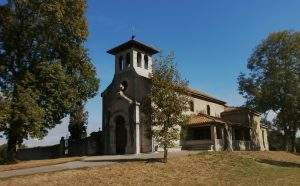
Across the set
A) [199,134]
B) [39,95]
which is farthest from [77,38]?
[199,134]

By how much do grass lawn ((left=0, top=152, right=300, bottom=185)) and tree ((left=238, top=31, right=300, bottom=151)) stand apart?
21019mm

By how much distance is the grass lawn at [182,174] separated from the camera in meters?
19.7

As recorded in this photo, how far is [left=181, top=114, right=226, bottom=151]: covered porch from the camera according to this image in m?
39.5

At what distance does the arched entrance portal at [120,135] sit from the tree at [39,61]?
544 cm

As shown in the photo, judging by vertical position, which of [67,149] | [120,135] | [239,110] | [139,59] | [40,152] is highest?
[139,59]

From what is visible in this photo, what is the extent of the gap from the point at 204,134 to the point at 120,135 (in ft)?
33.9

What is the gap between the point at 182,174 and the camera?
75.4ft

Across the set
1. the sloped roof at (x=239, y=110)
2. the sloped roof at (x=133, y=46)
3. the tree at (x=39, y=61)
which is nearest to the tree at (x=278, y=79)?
the sloped roof at (x=239, y=110)

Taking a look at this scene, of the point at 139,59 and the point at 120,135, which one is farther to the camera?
the point at 139,59

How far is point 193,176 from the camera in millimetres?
22594

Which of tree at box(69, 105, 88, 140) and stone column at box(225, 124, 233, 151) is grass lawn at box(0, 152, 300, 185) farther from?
tree at box(69, 105, 88, 140)

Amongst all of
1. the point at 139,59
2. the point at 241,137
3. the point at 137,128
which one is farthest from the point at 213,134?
the point at 139,59

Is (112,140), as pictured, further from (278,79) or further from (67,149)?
(278,79)

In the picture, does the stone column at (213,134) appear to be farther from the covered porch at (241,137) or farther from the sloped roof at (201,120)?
the covered porch at (241,137)
